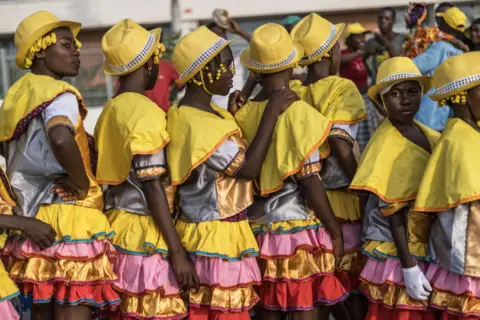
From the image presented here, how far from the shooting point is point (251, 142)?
4.58 m

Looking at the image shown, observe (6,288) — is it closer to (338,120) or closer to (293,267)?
(293,267)

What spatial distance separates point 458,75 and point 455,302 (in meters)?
1.20

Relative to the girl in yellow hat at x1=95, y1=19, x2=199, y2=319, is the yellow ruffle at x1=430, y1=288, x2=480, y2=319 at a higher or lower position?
lower

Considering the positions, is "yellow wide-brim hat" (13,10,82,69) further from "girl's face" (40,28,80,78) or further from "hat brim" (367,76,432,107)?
"hat brim" (367,76,432,107)

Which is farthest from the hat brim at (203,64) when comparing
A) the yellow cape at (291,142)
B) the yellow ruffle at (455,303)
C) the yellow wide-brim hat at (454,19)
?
the yellow wide-brim hat at (454,19)

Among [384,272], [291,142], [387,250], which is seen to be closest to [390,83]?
[291,142]

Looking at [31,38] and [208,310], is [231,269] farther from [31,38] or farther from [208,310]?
[31,38]

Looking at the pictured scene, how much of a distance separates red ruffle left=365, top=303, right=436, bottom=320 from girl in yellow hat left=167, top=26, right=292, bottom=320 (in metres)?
0.68

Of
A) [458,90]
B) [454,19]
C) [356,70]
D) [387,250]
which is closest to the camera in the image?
[458,90]

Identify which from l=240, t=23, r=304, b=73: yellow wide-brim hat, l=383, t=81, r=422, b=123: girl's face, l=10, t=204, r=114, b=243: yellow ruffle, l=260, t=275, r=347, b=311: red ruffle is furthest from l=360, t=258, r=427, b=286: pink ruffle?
l=10, t=204, r=114, b=243: yellow ruffle

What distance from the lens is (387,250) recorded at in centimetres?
452

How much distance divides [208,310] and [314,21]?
2.03 meters

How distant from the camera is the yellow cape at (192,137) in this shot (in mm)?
4297

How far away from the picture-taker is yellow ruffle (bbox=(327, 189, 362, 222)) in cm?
503
